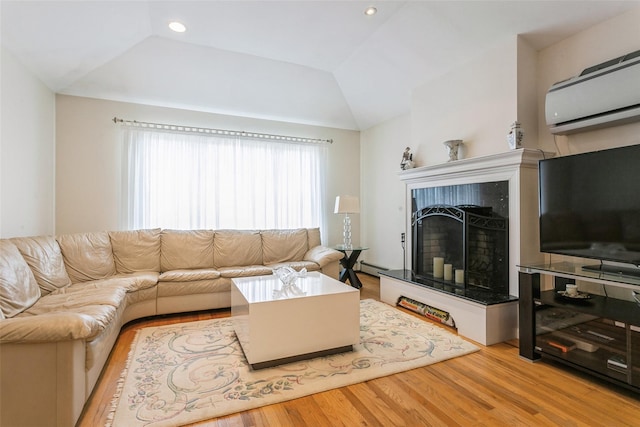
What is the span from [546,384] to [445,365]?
600mm

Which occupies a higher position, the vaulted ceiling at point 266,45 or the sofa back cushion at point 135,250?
the vaulted ceiling at point 266,45

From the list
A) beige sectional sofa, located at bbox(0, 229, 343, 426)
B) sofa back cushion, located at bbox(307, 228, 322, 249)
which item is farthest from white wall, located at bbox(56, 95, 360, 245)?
sofa back cushion, located at bbox(307, 228, 322, 249)

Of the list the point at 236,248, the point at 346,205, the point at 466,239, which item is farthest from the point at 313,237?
the point at 466,239

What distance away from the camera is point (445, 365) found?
2.27m

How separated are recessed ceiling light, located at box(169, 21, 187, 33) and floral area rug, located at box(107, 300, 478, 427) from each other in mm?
3012

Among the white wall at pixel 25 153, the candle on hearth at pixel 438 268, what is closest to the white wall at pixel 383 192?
the candle on hearth at pixel 438 268

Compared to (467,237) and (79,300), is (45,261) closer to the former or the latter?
(79,300)

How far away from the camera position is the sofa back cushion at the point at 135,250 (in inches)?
140

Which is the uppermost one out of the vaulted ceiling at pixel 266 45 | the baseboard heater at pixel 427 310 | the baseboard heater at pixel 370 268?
the vaulted ceiling at pixel 266 45

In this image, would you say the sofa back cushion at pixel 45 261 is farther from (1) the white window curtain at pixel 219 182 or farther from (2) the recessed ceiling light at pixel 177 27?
(2) the recessed ceiling light at pixel 177 27

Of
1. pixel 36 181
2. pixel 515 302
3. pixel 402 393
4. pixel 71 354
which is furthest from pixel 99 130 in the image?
pixel 515 302

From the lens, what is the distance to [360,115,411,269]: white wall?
15.3 feet

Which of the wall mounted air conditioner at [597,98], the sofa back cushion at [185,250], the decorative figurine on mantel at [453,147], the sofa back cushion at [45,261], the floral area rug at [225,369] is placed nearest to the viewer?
the floral area rug at [225,369]

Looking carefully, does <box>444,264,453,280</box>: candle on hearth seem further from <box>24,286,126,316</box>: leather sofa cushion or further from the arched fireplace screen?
<box>24,286,126,316</box>: leather sofa cushion
